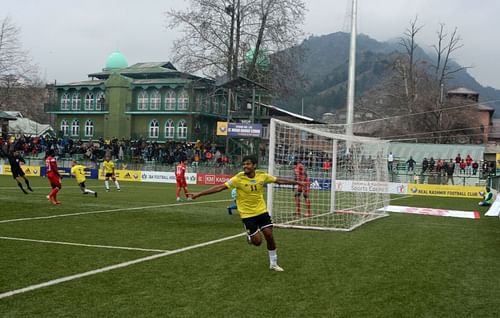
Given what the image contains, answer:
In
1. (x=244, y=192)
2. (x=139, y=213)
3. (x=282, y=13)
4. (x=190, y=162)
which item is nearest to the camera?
(x=244, y=192)

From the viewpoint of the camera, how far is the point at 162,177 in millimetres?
40844

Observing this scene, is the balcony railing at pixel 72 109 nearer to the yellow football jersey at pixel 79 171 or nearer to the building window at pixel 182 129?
the building window at pixel 182 129

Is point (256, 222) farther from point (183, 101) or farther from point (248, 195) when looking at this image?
point (183, 101)

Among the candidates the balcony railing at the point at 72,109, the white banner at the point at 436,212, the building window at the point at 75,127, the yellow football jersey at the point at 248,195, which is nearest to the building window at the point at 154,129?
the balcony railing at the point at 72,109

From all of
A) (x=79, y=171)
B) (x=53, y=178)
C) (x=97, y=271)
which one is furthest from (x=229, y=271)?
(x=79, y=171)

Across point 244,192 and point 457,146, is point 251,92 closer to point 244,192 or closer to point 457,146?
point 457,146

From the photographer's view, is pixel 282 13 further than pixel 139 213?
Yes

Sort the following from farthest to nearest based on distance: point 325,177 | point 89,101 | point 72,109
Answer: point 72,109, point 89,101, point 325,177

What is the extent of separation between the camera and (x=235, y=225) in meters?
15.4

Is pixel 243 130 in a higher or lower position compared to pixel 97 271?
higher

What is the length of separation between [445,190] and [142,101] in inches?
1425

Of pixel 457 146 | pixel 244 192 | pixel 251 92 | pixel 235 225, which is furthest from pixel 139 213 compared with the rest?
pixel 457 146

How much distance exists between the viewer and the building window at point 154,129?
60850mm

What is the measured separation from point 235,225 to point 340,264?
6.12 metres
